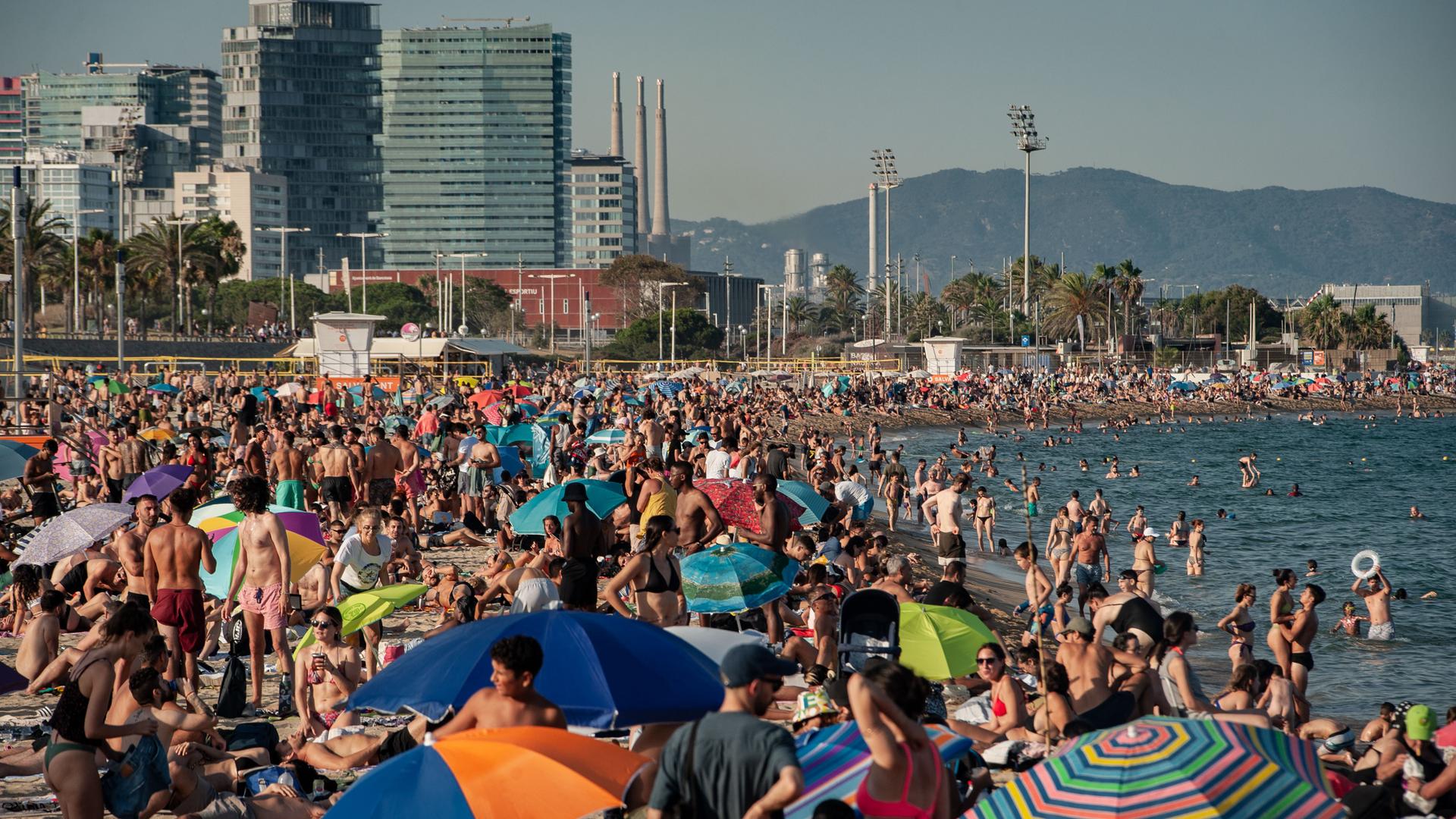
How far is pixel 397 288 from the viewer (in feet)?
346

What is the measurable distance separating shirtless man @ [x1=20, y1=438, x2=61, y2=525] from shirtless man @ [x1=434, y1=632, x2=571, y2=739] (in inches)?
412

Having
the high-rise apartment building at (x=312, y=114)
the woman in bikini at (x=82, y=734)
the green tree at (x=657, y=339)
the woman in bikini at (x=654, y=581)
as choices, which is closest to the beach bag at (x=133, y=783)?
the woman in bikini at (x=82, y=734)

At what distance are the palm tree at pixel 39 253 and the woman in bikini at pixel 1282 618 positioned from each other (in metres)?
57.4

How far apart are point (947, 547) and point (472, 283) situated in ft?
316

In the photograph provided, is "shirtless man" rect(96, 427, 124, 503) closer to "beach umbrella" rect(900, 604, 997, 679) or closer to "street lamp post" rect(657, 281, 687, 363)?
"beach umbrella" rect(900, 604, 997, 679)

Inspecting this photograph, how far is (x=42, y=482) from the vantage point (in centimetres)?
1566

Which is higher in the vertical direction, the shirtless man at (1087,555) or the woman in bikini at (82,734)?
the woman in bikini at (82,734)

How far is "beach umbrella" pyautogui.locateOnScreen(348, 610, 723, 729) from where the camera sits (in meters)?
5.55

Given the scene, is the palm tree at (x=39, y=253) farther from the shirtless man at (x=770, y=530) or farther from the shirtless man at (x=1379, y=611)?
the shirtless man at (x=770, y=530)

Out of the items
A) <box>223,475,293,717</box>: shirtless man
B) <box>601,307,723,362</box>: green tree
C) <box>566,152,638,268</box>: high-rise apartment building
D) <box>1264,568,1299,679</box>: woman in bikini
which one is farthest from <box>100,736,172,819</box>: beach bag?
<box>566,152,638,268</box>: high-rise apartment building

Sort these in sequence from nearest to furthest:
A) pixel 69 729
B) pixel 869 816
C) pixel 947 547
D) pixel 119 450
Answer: pixel 869 816
pixel 69 729
pixel 119 450
pixel 947 547

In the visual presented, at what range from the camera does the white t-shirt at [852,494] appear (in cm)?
1830

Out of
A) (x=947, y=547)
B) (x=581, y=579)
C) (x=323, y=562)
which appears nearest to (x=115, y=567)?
(x=323, y=562)

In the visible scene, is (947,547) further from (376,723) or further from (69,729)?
(69,729)
